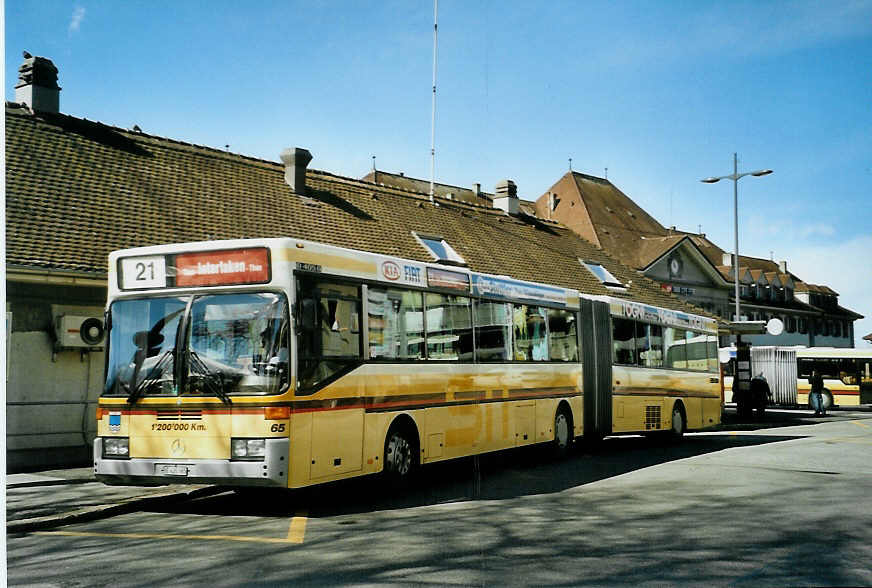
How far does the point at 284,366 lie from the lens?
1018 centimetres

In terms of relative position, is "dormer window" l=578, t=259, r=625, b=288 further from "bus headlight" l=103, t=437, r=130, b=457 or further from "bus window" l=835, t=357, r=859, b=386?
"bus headlight" l=103, t=437, r=130, b=457

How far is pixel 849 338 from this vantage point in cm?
9244

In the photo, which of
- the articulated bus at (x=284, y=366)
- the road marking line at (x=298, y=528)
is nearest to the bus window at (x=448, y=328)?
the articulated bus at (x=284, y=366)

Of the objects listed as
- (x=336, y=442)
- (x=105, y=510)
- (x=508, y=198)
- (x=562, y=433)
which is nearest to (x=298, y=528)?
(x=336, y=442)

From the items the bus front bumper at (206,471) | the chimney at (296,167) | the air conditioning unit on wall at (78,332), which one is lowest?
the bus front bumper at (206,471)

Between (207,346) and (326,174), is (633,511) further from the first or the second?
(326,174)

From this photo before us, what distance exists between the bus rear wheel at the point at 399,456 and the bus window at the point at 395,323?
101 centimetres

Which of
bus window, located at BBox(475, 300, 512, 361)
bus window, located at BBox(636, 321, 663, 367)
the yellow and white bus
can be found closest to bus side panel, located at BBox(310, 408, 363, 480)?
bus window, located at BBox(475, 300, 512, 361)

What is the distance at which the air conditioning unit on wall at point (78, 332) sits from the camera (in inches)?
663

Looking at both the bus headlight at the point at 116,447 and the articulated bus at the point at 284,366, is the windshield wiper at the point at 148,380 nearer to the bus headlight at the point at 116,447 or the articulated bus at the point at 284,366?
the articulated bus at the point at 284,366

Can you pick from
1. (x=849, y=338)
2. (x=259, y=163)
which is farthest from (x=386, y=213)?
(x=849, y=338)

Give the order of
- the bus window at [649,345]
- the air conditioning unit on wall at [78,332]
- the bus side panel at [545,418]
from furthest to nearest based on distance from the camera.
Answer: the bus window at [649,345], the air conditioning unit on wall at [78,332], the bus side panel at [545,418]

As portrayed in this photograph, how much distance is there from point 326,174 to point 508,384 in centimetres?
Result: 1551

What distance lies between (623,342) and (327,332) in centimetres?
1043
